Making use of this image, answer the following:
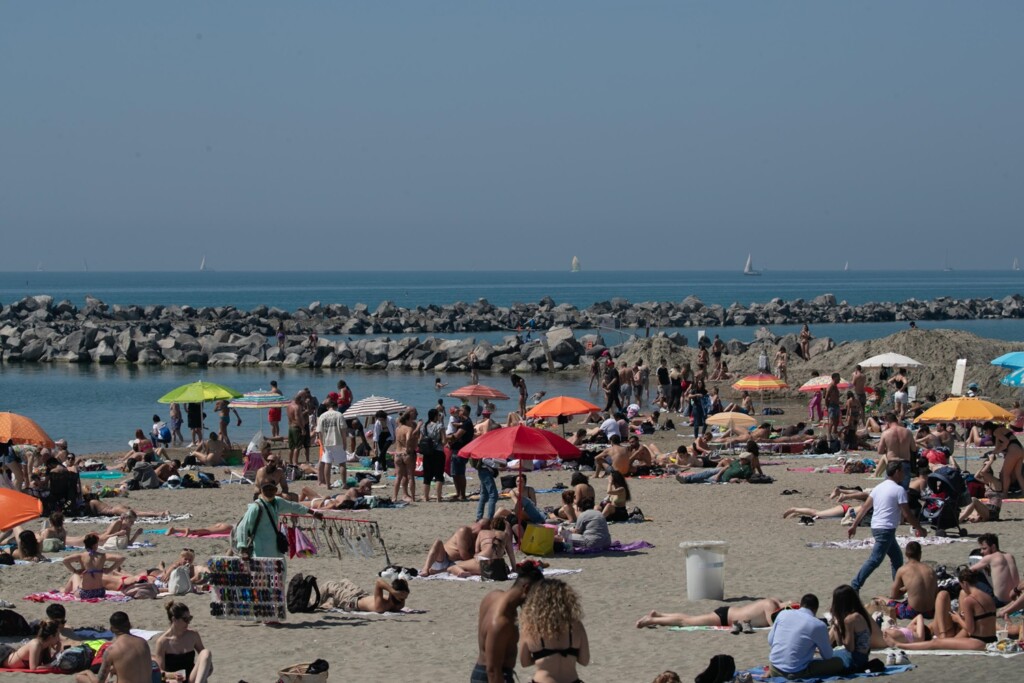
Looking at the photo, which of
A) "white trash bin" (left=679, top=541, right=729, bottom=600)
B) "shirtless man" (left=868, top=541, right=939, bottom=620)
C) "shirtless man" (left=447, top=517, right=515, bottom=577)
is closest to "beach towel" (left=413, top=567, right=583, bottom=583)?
"shirtless man" (left=447, top=517, right=515, bottom=577)

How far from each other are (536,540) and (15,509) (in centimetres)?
529

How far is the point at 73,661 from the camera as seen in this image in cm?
958

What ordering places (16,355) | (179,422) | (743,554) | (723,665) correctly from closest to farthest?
(723,665) → (743,554) → (179,422) → (16,355)

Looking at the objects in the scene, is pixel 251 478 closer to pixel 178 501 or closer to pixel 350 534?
pixel 178 501

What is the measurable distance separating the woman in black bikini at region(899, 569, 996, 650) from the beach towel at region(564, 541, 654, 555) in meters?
4.56

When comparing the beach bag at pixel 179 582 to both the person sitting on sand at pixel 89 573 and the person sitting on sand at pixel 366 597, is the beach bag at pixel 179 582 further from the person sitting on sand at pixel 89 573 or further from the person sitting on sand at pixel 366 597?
the person sitting on sand at pixel 366 597

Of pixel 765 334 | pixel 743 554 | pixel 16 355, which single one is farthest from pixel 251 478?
pixel 16 355

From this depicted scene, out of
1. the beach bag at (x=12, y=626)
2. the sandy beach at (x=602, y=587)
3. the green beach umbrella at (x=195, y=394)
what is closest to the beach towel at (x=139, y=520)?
the sandy beach at (x=602, y=587)

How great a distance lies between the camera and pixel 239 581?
1092cm

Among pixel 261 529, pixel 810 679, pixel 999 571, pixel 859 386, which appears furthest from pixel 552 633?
pixel 859 386

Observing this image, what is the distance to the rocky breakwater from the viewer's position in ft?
163

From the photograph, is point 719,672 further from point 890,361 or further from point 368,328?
point 368,328

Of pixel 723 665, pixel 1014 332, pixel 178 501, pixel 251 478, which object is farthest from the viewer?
pixel 1014 332

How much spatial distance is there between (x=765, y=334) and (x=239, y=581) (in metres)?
41.8
